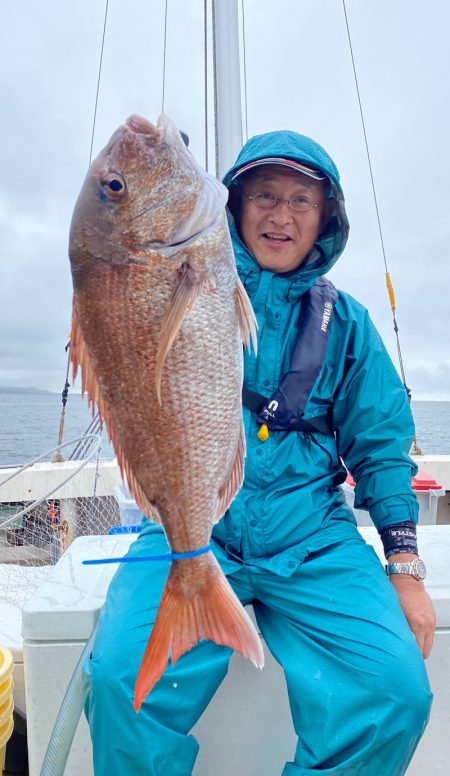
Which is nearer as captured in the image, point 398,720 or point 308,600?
point 398,720

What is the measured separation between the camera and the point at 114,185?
1475mm

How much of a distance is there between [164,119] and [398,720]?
73.5 inches

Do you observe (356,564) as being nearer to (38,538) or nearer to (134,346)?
(134,346)

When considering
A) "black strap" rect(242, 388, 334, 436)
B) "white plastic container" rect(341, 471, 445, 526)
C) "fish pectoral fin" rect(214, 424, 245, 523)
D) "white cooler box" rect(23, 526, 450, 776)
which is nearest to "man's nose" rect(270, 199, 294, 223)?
"black strap" rect(242, 388, 334, 436)

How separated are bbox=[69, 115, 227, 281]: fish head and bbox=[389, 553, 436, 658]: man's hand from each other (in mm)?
1480

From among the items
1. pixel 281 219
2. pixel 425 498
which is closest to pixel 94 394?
pixel 281 219

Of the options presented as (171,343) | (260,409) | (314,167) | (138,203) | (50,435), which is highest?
(314,167)

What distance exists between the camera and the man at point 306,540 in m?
1.60

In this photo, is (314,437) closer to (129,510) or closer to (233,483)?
(233,483)

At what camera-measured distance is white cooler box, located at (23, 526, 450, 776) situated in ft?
6.54

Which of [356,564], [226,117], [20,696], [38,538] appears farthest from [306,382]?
[38,538]

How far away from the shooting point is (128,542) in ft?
8.71

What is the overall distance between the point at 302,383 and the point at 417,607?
0.92 m

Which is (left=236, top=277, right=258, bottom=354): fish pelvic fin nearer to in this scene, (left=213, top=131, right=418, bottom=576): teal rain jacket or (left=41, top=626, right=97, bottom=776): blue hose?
(left=213, top=131, right=418, bottom=576): teal rain jacket
